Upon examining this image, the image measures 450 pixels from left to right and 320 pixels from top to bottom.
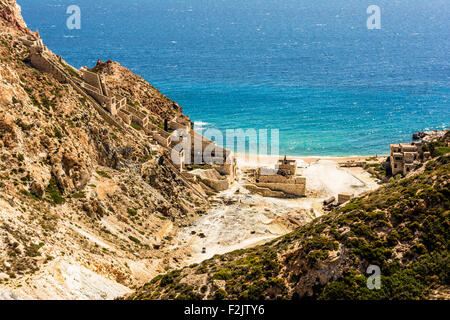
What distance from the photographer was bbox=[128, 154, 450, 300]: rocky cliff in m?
35.8

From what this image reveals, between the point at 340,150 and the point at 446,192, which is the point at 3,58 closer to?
the point at 446,192

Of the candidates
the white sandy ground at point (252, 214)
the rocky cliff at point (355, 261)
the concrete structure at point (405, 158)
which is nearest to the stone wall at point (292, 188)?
the white sandy ground at point (252, 214)

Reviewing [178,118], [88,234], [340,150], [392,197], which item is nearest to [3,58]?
[88,234]

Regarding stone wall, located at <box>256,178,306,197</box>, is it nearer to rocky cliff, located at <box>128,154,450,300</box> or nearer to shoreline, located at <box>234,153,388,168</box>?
shoreline, located at <box>234,153,388,168</box>

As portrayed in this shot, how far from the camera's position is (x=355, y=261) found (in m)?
37.8

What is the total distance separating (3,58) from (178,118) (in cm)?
3096

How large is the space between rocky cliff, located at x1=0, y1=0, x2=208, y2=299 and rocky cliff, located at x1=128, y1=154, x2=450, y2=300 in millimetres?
7108

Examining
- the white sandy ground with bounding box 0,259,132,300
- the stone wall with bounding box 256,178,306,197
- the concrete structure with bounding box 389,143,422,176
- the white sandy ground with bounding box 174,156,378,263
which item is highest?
the concrete structure with bounding box 389,143,422,176

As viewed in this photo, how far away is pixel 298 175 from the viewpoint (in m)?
91.6

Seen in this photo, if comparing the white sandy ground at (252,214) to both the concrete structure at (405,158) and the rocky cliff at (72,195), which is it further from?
the concrete structure at (405,158)

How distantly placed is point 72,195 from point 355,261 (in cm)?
3185

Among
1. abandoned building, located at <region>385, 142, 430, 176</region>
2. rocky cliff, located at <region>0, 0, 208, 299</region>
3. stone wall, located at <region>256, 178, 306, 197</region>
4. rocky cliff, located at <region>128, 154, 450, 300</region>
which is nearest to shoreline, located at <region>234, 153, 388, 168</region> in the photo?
abandoned building, located at <region>385, 142, 430, 176</region>

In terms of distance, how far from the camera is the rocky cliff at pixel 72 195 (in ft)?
148

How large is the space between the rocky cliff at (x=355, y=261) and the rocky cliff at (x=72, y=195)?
7108 mm
